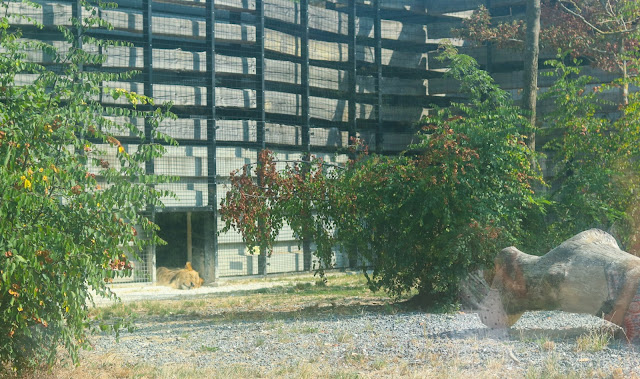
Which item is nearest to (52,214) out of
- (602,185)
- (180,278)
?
(602,185)

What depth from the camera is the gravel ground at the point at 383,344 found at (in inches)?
315

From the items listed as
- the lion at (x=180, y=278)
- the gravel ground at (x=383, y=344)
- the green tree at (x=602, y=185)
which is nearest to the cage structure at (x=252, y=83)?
the lion at (x=180, y=278)

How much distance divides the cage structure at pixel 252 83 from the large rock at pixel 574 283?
9616 millimetres

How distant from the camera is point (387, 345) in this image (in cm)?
925

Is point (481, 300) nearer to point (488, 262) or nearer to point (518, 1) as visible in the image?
point (488, 262)

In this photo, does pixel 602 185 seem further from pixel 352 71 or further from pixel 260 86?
pixel 352 71

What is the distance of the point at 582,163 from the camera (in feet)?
55.0

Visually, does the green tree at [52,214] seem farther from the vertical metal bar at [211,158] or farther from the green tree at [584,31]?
the green tree at [584,31]

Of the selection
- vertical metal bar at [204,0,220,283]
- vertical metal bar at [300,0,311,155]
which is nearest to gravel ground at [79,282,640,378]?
vertical metal bar at [204,0,220,283]

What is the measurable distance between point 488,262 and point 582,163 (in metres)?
5.85

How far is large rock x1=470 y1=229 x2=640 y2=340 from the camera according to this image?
30.1ft

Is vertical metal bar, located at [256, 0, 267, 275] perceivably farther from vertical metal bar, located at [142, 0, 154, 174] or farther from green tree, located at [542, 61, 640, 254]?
green tree, located at [542, 61, 640, 254]

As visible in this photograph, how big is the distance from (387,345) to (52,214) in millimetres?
4481

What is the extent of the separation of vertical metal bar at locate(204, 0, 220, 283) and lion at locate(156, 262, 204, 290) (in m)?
0.55
